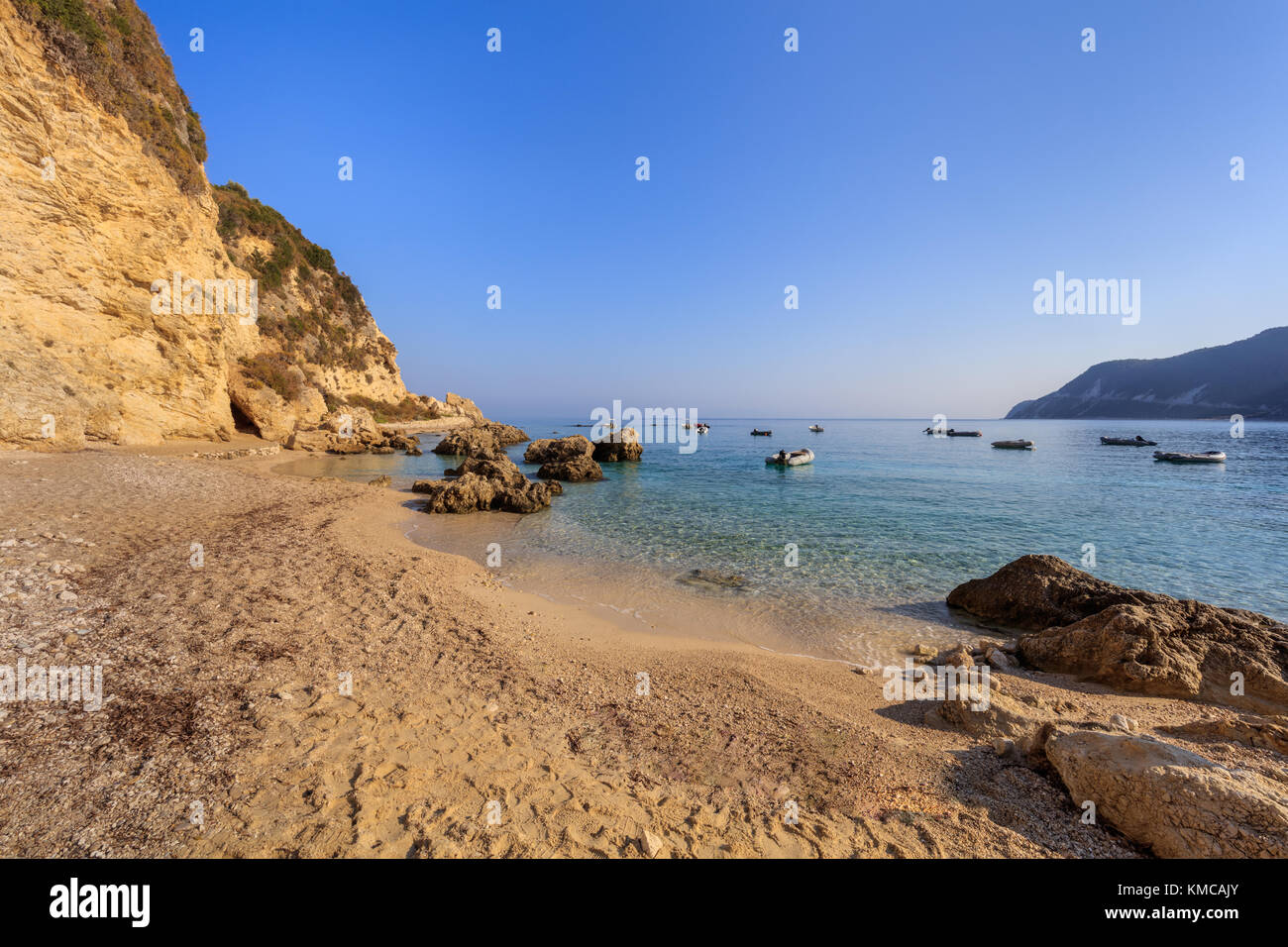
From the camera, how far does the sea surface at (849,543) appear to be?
9.66 meters

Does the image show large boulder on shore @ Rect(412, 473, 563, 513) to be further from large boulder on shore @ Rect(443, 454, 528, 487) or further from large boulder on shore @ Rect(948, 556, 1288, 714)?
large boulder on shore @ Rect(948, 556, 1288, 714)

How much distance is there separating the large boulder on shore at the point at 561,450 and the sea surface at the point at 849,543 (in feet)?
10.1

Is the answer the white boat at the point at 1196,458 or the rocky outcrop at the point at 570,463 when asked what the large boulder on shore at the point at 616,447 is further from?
the white boat at the point at 1196,458

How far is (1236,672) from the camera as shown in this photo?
6316 mm

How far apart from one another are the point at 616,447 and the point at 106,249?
29481mm

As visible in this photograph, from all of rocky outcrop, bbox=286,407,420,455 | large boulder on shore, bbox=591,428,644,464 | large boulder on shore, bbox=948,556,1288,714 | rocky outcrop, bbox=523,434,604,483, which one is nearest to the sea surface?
rocky outcrop, bbox=523,434,604,483

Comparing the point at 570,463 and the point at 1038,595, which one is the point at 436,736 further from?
the point at 570,463

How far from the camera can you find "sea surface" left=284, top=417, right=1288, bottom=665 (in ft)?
31.7

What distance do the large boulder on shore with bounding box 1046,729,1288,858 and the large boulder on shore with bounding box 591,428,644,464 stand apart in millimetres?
36011

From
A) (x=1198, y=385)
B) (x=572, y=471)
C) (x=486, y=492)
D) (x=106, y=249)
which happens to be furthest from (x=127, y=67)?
(x=1198, y=385)

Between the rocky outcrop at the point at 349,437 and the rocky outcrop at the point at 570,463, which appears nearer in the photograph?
the rocky outcrop at the point at 570,463

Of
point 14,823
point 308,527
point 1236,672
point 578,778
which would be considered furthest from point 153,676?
point 1236,672

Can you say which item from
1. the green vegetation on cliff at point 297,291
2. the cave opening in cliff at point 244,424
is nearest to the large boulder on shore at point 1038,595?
the cave opening in cliff at point 244,424
